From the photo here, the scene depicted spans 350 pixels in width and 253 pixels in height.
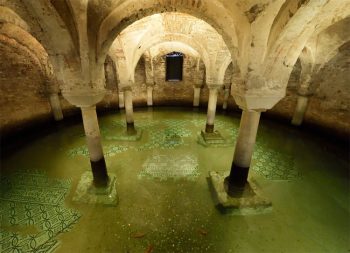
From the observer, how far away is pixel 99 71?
12.9 feet

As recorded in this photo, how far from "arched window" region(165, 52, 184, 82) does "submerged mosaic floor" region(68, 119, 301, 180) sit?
419cm

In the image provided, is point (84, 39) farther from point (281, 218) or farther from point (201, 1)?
point (281, 218)

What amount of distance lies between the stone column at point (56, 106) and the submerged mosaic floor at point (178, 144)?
2.76 metres

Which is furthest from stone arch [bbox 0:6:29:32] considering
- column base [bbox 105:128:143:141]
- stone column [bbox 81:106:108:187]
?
column base [bbox 105:128:143:141]

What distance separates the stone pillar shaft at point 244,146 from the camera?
13.1 feet

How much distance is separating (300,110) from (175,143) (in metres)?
6.68

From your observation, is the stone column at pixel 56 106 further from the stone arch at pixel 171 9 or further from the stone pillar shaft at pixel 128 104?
the stone arch at pixel 171 9

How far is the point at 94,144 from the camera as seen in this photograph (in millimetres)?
4441

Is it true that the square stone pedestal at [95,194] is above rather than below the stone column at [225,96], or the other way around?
below

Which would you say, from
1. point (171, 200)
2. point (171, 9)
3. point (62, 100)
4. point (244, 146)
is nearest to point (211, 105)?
point (244, 146)

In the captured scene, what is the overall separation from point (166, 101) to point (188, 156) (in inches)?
301

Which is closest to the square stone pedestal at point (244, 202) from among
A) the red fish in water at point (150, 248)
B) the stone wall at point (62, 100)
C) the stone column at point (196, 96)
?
the red fish in water at point (150, 248)

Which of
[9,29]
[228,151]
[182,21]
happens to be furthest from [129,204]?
[9,29]

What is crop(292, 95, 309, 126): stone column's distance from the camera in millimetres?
9212
